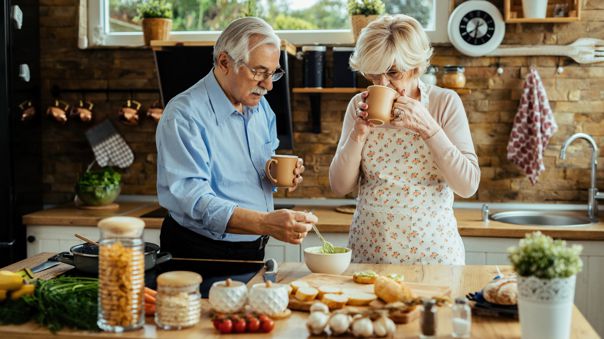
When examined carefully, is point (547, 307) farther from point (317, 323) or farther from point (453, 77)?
point (453, 77)

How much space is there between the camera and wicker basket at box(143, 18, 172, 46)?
13.2ft

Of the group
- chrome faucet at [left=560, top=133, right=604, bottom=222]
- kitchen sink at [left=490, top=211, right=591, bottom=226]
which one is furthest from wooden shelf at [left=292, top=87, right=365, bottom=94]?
chrome faucet at [left=560, top=133, right=604, bottom=222]

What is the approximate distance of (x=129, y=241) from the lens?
5.29ft

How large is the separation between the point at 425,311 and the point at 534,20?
261 cm

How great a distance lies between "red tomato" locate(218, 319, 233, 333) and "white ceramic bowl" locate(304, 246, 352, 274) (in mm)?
513

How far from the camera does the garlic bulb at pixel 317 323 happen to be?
1.59 meters

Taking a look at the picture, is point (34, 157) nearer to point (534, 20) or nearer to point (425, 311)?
point (534, 20)

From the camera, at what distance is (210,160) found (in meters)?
2.27

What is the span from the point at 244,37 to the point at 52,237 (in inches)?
79.2

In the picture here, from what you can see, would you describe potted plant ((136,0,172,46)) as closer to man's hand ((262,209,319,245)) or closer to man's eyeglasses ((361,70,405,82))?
man's eyeglasses ((361,70,405,82))

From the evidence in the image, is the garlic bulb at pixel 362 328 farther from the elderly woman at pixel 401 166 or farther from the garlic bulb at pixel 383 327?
the elderly woman at pixel 401 166

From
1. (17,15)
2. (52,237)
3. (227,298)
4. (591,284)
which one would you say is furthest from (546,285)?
(17,15)

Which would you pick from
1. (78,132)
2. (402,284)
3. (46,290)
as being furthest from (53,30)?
(402,284)

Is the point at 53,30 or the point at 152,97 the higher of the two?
the point at 53,30
